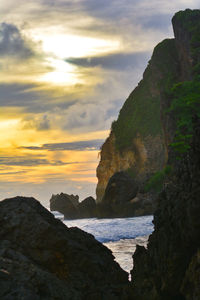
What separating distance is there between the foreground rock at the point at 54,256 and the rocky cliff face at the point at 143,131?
49522 mm

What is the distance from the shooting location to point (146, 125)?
75.6m

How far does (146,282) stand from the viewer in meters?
8.98

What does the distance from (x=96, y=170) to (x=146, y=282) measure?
7449 centimetres

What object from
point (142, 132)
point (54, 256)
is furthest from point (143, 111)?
point (54, 256)

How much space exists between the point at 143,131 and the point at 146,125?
4.77 feet

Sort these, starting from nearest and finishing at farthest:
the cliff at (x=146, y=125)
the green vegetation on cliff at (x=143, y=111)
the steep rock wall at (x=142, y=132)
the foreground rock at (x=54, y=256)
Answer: the foreground rock at (x=54, y=256), the cliff at (x=146, y=125), the steep rock wall at (x=142, y=132), the green vegetation on cliff at (x=143, y=111)

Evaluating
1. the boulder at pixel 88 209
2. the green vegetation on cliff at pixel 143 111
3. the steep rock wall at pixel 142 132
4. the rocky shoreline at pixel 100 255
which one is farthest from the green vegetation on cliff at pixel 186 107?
the green vegetation on cliff at pixel 143 111

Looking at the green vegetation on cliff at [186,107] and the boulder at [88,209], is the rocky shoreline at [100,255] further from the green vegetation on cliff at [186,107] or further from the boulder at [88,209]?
the boulder at [88,209]

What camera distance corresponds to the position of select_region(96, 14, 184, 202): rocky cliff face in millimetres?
65125

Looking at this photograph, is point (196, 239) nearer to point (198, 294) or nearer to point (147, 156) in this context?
point (198, 294)

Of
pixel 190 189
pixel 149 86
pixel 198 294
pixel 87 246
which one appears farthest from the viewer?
pixel 149 86

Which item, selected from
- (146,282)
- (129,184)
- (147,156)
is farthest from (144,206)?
(146,282)

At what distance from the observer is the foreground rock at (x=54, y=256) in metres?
8.47

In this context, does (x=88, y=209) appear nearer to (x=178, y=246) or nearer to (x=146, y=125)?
(x=146, y=125)
